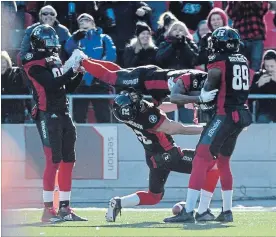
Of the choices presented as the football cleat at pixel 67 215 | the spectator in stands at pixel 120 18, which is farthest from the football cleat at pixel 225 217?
the spectator in stands at pixel 120 18

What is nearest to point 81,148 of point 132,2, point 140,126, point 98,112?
point 98,112

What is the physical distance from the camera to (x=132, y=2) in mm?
17250

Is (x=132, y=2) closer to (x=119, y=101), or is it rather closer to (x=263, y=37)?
(x=263, y=37)

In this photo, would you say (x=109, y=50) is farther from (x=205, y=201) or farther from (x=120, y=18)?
(x=205, y=201)

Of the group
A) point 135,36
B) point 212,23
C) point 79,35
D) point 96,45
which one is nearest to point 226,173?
point 212,23

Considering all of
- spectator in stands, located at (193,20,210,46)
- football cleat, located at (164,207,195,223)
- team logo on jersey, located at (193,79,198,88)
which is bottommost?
football cleat, located at (164,207,195,223)

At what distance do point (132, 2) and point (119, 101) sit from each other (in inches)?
222

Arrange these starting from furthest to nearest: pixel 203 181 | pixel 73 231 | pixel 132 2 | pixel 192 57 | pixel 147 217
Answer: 1. pixel 132 2
2. pixel 192 57
3. pixel 147 217
4. pixel 203 181
5. pixel 73 231

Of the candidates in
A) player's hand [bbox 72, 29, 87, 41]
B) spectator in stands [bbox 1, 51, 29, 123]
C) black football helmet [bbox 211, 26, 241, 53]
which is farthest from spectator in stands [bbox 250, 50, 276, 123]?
black football helmet [bbox 211, 26, 241, 53]

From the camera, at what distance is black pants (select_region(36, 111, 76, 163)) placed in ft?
40.4

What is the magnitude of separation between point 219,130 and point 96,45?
4.89 m

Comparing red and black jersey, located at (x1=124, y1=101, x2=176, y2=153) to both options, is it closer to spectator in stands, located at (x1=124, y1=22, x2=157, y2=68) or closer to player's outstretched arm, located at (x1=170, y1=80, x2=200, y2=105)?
player's outstretched arm, located at (x1=170, y1=80, x2=200, y2=105)

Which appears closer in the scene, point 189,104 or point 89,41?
point 189,104

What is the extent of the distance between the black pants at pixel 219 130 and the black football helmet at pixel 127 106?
85cm
